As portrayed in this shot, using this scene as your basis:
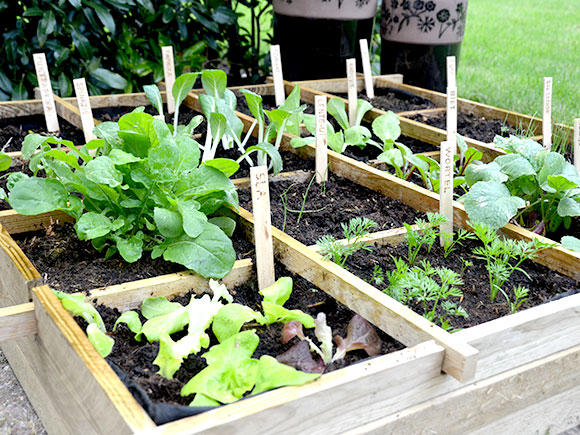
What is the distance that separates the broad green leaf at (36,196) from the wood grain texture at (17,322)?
0.28 meters

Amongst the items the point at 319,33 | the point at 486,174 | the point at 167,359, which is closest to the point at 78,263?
the point at 167,359

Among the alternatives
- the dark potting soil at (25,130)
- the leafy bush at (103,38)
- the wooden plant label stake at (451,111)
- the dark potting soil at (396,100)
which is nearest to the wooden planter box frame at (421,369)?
the wooden plant label stake at (451,111)

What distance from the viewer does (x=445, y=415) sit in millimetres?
1341

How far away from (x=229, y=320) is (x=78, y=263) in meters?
0.55

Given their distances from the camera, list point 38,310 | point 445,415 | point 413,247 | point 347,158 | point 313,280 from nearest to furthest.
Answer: point 445,415 → point 38,310 → point 313,280 → point 413,247 → point 347,158

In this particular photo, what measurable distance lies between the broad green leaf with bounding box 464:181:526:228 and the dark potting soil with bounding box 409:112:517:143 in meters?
1.26

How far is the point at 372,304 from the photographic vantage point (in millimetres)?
1479

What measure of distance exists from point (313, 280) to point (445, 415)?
0.50 meters

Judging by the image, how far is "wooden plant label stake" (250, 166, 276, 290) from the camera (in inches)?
62.6

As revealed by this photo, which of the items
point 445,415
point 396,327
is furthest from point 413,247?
point 445,415

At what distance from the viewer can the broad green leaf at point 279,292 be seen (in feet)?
5.16

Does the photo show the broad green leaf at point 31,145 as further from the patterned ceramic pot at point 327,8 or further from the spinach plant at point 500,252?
the patterned ceramic pot at point 327,8

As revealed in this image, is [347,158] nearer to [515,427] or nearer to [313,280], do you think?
[313,280]

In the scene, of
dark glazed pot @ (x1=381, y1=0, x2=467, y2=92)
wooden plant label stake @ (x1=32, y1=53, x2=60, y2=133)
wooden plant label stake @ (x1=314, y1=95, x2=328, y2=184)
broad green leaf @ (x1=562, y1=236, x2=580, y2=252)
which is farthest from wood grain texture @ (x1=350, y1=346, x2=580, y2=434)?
dark glazed pot @ (x1=381, y1=0, x2=467, y2=92)
